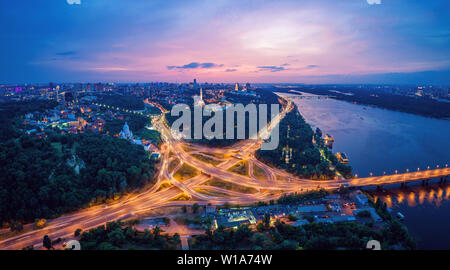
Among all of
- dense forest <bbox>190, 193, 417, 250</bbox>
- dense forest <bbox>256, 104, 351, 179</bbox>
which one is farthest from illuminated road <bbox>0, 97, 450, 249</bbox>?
dense forest <bbox>190, 193, 417, 250</bbox>

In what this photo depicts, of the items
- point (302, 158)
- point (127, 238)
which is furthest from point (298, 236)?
point (302, 158)

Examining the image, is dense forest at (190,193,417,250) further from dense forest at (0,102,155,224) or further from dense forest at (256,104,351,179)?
dense forest at (0,102,155,224)

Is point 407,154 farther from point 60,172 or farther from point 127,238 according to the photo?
point 60,172

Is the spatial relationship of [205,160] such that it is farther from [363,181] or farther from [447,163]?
[447,163]

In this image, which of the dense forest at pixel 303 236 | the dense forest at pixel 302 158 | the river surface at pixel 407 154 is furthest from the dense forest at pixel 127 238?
the river surface at pixel 407 154

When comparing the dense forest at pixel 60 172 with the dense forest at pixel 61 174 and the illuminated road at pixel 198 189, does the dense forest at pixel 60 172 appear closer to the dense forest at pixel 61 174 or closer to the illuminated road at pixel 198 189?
the dense forest at pixel 61 174

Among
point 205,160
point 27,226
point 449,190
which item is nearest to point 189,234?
point 27,226
